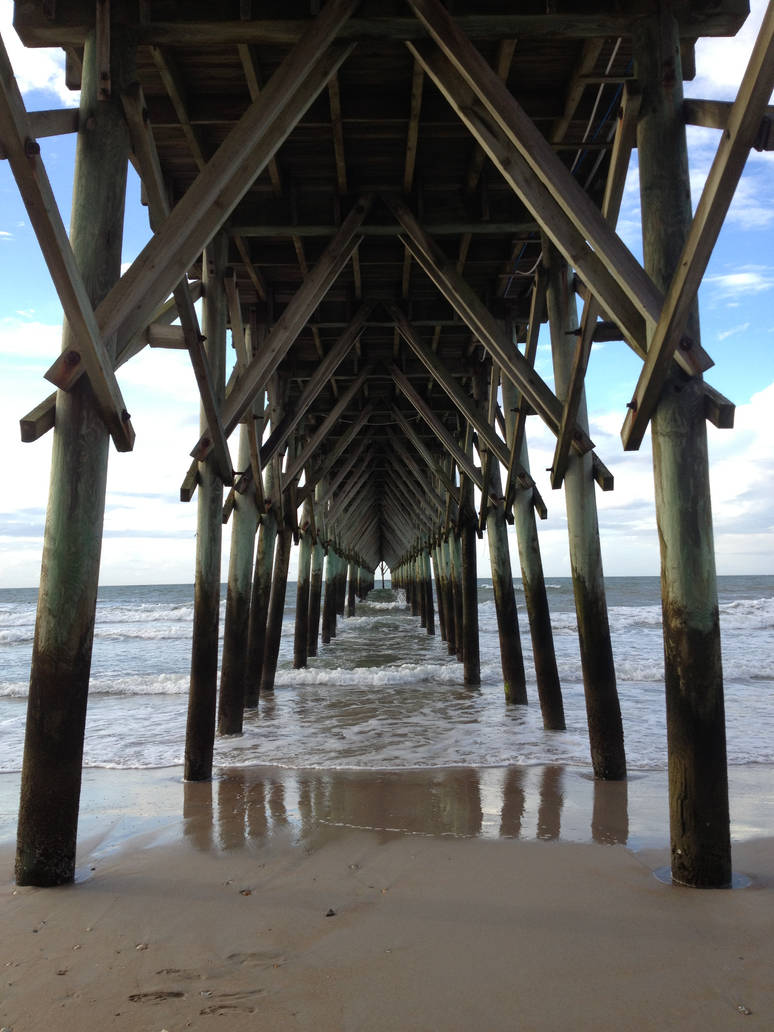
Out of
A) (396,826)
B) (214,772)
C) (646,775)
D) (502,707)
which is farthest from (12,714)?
(646,775)

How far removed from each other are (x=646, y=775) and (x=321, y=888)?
2973 mm

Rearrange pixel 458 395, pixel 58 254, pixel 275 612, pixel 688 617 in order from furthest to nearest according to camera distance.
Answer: pixel 275 612
pixel 458 395
pixel 688 617
pixel 58 254

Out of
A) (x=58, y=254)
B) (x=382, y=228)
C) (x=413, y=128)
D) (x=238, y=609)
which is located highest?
(x=413, y=128)

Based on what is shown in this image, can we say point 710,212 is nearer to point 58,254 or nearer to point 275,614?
point 58,254

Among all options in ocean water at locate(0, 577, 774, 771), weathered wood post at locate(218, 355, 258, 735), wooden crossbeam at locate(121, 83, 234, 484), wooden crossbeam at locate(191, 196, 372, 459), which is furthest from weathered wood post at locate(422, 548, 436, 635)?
wooden crossbeam at locate(121, 83, 234, 484)

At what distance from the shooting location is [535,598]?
7309mm

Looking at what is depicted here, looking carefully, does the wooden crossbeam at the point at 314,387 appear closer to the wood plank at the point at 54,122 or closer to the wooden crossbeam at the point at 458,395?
the wooden crossbeam at the point at 458,395

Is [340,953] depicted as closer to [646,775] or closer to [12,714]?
[646,775]

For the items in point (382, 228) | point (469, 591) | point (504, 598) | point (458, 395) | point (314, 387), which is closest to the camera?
point (382, 228)

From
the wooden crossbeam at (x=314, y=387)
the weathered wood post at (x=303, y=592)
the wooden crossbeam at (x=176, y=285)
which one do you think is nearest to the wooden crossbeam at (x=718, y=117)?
the wooden crossbeam at (x=176, y=285)

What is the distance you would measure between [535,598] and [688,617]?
13.7 ft

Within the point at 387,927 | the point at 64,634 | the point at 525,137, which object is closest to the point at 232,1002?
the point at 387,927

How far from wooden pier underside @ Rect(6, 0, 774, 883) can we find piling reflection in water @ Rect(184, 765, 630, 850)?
59 cm

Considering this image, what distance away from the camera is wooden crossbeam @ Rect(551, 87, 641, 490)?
3631 millimetres
